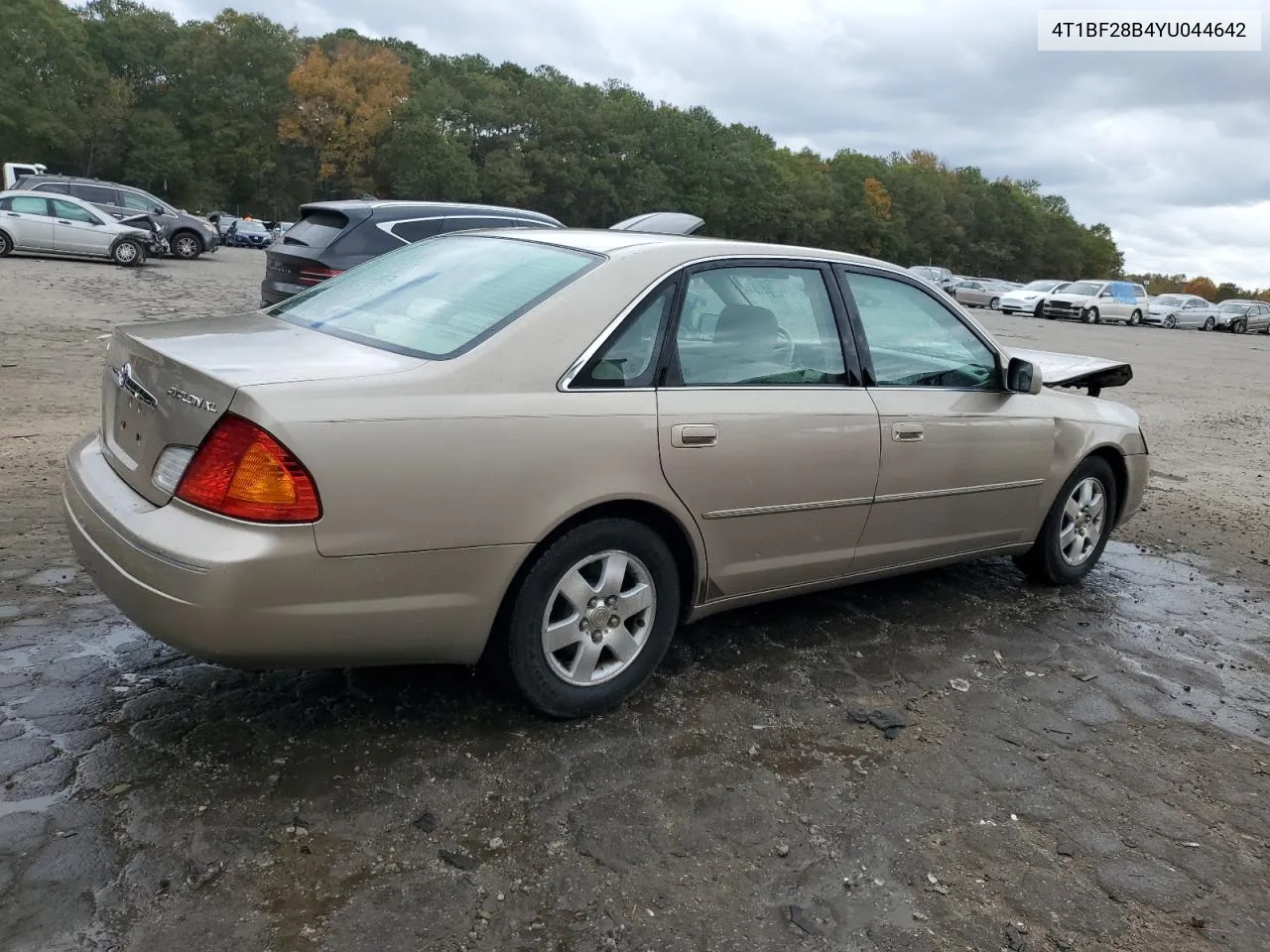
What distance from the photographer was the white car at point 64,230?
2030cm

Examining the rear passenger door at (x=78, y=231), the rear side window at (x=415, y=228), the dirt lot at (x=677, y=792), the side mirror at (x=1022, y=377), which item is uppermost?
the rear side window at (x=415, y=228)

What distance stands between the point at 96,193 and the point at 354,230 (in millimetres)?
19302

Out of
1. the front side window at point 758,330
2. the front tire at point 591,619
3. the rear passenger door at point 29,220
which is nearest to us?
the front tire at point 591,619

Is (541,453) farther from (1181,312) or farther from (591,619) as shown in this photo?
(1181,312)

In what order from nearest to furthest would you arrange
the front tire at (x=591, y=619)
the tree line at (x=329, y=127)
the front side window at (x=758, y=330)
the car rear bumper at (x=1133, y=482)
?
the front tire at (x=591, y=619)
the front side window at (x=758, y=330)
the car rear bumper at (x=1133, y=482)
the tree line at (x=329, y=127)

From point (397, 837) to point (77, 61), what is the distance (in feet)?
228

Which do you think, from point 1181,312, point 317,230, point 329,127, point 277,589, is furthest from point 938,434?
point 329,127

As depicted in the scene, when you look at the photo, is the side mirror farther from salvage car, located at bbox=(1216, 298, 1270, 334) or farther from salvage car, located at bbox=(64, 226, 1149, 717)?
salvage car, located at bbox=(1216, 298, 1270, 334)

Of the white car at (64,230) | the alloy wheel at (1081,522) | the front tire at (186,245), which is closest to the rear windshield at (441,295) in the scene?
the alloy wheel at (1081,522)

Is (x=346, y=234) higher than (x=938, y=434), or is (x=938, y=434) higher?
(x=346, y=234)

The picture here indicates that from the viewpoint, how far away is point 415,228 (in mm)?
9445

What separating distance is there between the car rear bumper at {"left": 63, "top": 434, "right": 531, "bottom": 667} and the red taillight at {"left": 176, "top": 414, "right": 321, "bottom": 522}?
0.13ft

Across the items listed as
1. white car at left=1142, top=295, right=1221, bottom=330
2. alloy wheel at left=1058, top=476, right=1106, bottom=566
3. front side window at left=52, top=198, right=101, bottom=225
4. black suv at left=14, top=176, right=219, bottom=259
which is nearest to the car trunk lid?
alloy wheel at left=1058, top=476, right=1106, bottom=566

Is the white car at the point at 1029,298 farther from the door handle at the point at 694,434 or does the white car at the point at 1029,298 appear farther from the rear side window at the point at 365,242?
the door handle at the point at 694,434
